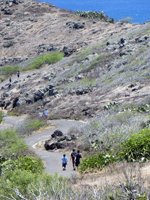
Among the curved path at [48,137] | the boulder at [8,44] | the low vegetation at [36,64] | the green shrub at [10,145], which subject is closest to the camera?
the curved path at [48,137]

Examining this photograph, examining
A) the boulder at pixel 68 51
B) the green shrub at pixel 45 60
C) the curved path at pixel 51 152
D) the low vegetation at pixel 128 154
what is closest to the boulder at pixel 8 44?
the boulder at pixel 68 51

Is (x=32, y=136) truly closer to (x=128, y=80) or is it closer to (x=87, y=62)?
(x=128, y=80)

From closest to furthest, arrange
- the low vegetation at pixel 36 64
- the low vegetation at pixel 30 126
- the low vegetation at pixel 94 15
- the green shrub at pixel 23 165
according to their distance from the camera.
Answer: the green shrub at pixel 23 165 < the low vegetation at pixel 30 126 < the low vegetation at pixel 36 64 < the low vegetation at pixel 94 15

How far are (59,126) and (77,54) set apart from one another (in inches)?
1083

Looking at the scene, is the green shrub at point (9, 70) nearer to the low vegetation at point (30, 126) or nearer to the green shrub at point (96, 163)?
the low vegetation at point (30, 126)

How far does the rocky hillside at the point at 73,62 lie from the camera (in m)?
47.8

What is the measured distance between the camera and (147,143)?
933 inches

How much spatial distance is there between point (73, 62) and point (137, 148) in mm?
42936

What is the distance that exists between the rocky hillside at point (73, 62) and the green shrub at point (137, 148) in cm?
1180

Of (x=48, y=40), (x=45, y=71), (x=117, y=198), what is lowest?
(x=117, y=198)

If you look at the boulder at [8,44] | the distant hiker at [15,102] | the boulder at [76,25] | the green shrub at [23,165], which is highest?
the boulder at [76,25]

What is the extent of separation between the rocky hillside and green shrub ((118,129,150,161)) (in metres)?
11.8

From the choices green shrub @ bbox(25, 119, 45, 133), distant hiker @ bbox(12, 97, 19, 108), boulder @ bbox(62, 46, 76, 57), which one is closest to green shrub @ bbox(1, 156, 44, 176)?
green shrub @ bbox(25, 119, 45, 133)

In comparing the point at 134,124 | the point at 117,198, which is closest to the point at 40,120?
the point at 134,124
